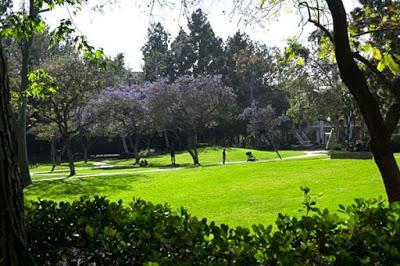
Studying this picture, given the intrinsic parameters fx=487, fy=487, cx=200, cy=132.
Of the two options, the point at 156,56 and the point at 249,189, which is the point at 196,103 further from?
the point at 156,56

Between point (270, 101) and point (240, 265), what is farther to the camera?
point (270, 101)

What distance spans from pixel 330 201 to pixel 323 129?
58093 millimetres

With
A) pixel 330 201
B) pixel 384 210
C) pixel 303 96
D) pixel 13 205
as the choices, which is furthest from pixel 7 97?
pixel 303 96

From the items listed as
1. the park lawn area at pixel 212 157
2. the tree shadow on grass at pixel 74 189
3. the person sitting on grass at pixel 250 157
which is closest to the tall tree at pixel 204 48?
the park lawn area at pixel 212 157

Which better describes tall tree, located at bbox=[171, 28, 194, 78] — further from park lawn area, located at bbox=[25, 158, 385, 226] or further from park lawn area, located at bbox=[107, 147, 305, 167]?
park lawn area, located at bbox=[25, 158, 385, 226]

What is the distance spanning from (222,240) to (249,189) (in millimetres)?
11069

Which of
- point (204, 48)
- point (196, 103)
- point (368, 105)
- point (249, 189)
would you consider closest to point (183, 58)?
point (204, 48)

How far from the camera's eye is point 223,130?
2162 inches

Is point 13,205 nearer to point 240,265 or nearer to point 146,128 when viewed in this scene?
point 240,265

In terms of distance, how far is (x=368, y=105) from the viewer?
12.5ft

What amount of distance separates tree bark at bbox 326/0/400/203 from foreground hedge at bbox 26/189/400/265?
29 centimetres

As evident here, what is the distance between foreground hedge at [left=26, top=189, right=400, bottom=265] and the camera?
9.18 feet

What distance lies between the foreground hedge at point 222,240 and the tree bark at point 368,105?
289mm

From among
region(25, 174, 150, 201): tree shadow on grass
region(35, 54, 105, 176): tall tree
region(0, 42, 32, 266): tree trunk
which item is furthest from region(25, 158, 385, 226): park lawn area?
region(35, 54, 105, 176): tall tree
